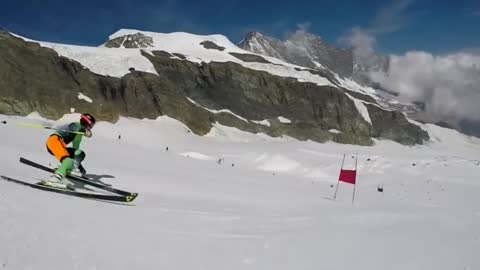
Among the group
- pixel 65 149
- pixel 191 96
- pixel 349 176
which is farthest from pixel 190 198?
pixel 191 96

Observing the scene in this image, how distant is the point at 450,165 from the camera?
43344 millimetres

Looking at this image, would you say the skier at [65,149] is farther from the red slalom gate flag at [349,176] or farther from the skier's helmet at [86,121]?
the red slalom gate flag at [349,176]

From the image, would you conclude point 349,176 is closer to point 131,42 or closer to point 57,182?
point 57,182

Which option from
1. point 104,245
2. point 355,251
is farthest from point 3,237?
point 355,251

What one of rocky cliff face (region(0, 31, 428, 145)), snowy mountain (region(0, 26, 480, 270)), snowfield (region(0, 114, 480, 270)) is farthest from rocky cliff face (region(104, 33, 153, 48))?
snowfield (region(0, 114, 480, 270))

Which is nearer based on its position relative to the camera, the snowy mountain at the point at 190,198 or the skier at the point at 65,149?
the snowy mountain at the point at 190,198

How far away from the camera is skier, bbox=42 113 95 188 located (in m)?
9.62

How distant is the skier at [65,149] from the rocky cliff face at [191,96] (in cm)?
7501

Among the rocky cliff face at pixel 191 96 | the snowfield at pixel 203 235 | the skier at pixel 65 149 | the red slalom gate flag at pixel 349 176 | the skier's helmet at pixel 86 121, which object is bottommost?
the snowfield at pixel 203 235

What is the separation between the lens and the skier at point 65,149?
962 cm

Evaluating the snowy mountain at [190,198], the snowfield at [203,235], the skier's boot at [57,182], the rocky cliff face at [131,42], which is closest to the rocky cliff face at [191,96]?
the snowy mountain at [190,198]

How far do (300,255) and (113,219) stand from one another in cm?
306

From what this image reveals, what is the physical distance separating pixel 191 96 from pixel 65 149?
10851 cm

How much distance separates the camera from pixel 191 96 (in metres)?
118
